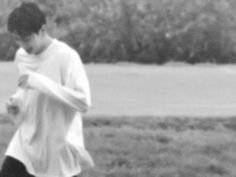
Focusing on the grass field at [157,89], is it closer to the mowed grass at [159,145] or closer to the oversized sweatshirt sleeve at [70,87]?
the mowed grass at [159,145]

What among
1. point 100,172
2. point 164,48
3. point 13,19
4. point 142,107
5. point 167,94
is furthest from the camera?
point 164,48

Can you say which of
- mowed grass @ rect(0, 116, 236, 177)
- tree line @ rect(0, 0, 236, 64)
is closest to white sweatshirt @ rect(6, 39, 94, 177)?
mowed grass @ rect(0, 116, 236, 177)

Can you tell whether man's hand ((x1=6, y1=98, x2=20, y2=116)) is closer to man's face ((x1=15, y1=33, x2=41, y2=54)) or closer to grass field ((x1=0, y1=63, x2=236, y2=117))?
man's face ((x1=15, y1=33, x2=41, y2=54))

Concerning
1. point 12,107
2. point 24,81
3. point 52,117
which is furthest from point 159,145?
point 24,81

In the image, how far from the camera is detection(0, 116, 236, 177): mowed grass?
667 cm

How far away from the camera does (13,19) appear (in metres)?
4.17

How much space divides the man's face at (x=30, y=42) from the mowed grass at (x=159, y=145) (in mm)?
2443

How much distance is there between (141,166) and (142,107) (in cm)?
262

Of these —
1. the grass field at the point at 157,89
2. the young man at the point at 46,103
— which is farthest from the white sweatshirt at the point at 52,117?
the grass field at the point at 157,89

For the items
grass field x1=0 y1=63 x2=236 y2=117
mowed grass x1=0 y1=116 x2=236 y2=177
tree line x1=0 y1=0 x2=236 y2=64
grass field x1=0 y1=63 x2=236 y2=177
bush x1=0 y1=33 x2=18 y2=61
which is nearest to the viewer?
mowed grass x1=0 y1=116 x2=236 y2=177

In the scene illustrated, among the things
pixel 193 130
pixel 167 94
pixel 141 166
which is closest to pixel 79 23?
pixel 167 94

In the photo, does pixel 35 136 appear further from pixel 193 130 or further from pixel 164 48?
pixel 164 48

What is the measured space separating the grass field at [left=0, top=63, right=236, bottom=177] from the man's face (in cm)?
244

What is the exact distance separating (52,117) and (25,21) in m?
0.46
